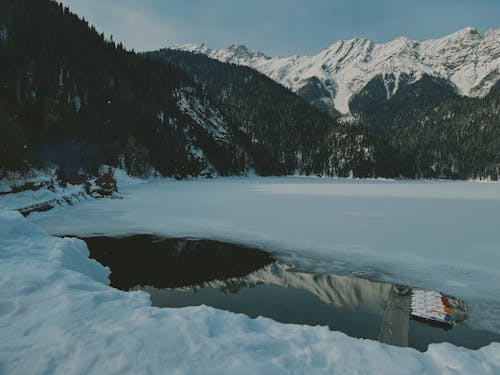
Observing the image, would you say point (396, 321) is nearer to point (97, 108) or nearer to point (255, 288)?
point (255, 288)

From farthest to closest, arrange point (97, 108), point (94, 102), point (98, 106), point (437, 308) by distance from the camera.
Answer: point (98, 106) → point (94, 102) → point (97, 108) → point (437, 308)

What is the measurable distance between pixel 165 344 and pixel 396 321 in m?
6.07

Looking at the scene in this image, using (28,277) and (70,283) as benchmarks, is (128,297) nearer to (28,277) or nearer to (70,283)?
(70,283)

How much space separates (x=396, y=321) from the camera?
320 inches

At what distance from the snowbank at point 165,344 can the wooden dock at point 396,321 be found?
1.63 m

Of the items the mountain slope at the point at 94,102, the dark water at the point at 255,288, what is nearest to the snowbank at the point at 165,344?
the dark water at the point at 255,288

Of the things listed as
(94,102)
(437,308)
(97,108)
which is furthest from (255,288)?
(94,102)

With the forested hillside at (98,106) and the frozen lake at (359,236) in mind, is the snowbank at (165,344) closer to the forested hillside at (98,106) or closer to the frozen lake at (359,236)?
the frozen lake at (359,236)

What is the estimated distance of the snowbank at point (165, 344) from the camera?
457 centimetres

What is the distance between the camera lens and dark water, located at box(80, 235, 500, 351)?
26.1 ft

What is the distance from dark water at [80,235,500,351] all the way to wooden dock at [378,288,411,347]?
0.19 metres

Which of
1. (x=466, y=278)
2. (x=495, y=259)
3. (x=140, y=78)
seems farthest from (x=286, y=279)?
(x=140, y=78)

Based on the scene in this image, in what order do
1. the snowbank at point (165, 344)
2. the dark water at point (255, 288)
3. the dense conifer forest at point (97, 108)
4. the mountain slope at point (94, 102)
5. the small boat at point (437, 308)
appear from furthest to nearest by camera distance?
the mountain slope at point (94, 102)
the dense conifer forest at point (97, 108)
the small boat at point (437, 308)
the dark water at point (255, 288)
the snowbank at point (165, 344)

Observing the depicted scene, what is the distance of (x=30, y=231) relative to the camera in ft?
40.6
